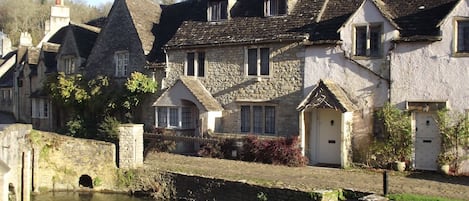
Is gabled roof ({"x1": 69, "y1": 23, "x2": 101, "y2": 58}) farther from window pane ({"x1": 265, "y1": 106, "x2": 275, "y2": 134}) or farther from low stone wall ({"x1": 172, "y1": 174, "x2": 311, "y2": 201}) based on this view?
low stone wall ({"x1": 172, "y1": 174, "x2": 311, "y2": 201})

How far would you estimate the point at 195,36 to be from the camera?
26.2 m

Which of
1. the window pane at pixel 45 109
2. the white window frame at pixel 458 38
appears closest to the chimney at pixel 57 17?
the window pane at pixel 45 109

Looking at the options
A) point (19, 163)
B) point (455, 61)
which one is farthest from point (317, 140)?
point (19, 163)

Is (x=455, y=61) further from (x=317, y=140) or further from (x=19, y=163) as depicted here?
(x=19, y=163)

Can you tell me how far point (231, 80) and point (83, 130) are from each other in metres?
9.61

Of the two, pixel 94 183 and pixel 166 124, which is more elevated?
pixel 166 124

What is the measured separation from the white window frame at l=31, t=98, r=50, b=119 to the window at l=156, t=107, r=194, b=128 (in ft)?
40.2

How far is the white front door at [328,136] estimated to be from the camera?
21656 millimetres

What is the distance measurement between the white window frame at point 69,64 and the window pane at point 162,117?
899cm

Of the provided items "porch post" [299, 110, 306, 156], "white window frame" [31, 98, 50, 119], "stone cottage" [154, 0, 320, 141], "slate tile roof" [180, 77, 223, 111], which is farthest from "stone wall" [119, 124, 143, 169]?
"white window frame" [31, 98, 50, 119]

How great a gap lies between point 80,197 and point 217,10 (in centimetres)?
1178

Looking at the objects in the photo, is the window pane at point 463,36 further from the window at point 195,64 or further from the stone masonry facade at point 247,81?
the window at point 195,64

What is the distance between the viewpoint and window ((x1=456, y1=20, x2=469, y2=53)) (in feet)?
62.7

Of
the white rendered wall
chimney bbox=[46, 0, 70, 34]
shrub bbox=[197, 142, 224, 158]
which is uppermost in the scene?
chimney bbox=[46, 0, 70, 34]
